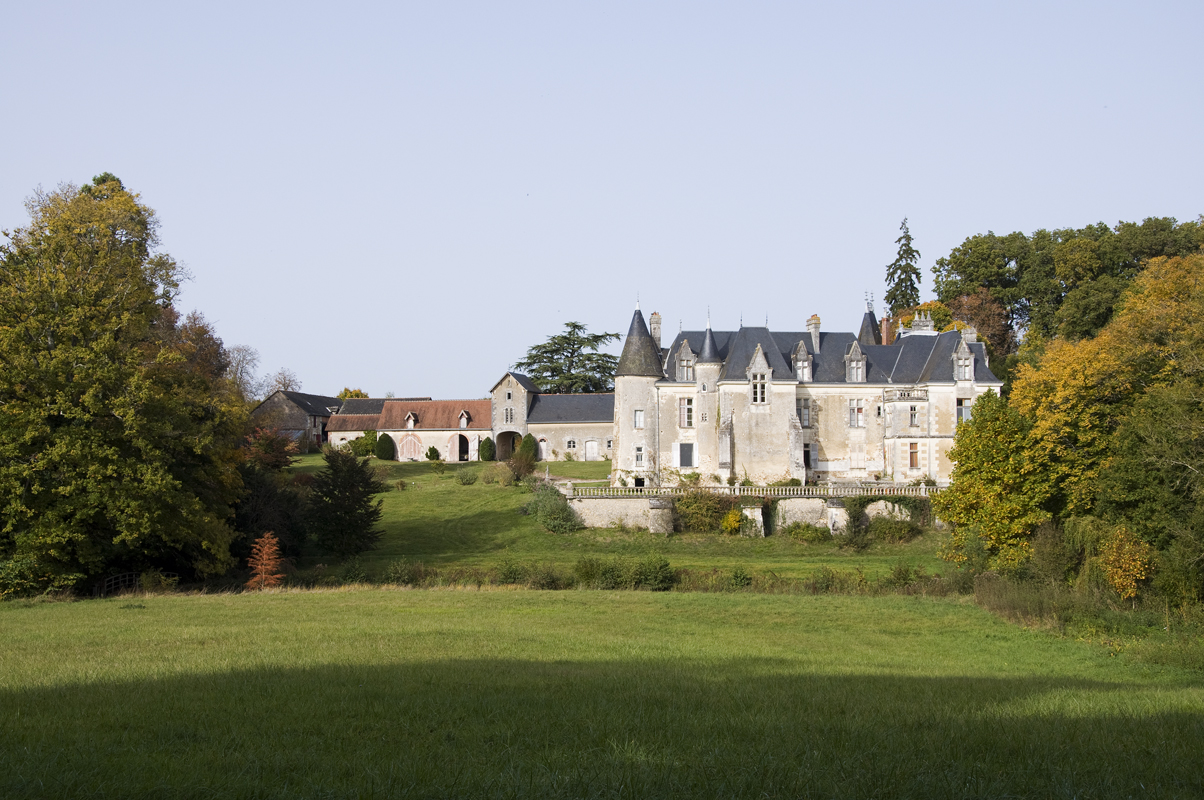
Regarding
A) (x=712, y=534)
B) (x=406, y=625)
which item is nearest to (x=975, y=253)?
(x=712, y=534)

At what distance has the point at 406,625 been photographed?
16062 millimetres

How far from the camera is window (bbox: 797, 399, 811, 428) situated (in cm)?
4409

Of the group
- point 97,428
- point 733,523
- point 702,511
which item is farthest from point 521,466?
point 97,428

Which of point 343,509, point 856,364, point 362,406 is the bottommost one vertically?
point 343,509

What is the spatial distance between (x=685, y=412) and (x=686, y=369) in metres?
2.06

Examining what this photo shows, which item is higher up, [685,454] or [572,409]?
[572,409]

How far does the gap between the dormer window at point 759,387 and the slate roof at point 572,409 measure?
57.4 feet

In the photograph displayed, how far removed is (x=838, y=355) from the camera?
149ft

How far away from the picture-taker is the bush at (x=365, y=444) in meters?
58.5

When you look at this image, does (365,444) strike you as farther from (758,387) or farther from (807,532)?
(807,532)

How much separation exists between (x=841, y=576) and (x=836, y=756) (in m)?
21.5

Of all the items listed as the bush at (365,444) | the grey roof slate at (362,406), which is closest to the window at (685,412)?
the bush at (365,444)

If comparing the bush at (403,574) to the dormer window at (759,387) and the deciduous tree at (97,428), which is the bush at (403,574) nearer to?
the deciduous tree at (97,428)

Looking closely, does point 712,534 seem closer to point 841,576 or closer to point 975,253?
point 841,576
